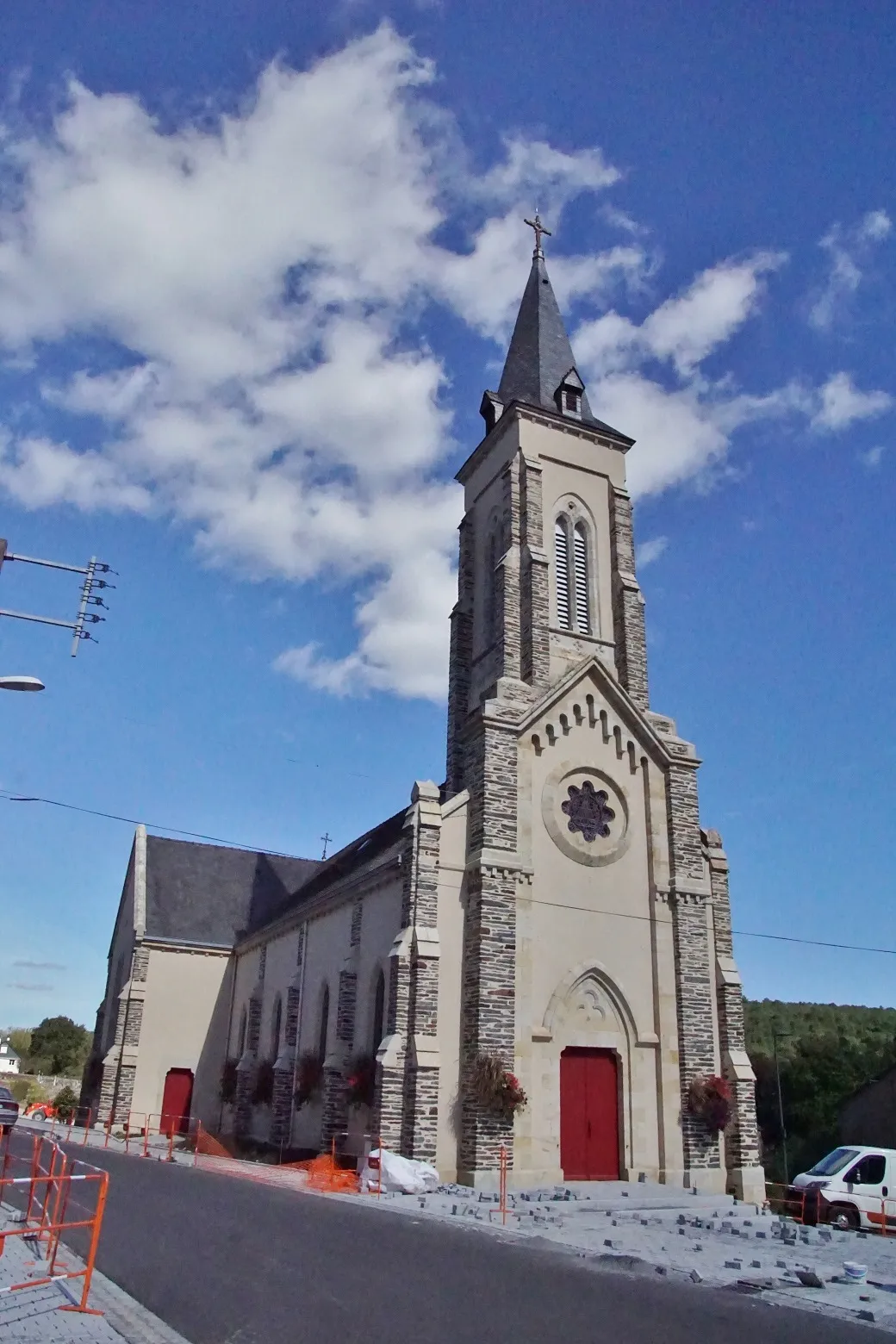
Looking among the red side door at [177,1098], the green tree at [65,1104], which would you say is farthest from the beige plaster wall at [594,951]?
the green tree at [65,1104]

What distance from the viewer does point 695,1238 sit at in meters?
14.9

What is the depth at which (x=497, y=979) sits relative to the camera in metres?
20.3

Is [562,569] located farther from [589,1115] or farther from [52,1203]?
[52,1203]

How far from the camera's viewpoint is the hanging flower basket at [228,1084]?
3294cm

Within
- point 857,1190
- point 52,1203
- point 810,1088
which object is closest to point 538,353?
point 857,1190

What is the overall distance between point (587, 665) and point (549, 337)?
11.7 meters

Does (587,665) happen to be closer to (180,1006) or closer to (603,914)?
(603,914)

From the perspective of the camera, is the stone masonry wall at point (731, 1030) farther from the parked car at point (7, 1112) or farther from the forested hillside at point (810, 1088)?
the forested hillside at point (810, 1088)

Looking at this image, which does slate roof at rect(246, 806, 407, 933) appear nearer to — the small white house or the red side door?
the red side door

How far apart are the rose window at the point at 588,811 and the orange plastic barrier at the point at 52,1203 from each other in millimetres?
11828

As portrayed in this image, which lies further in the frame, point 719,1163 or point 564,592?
point 564,592

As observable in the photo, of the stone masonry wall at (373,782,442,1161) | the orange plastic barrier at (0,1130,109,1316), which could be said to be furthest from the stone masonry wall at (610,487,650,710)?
the orange plastic barrier at (0,1130,109,1316)

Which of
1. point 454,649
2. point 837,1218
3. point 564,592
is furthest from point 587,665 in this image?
point 837,1218

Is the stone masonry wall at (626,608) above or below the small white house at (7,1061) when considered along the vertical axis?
above
